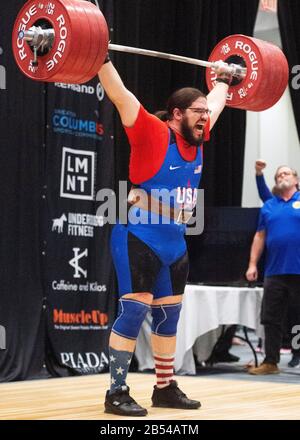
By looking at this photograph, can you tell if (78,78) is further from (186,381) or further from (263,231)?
(263,231)

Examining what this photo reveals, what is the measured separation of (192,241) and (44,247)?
1267mm

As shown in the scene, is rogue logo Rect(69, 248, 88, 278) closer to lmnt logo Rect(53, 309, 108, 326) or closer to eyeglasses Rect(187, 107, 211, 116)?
lmnt logo Rect(53, 309, 108, 326)

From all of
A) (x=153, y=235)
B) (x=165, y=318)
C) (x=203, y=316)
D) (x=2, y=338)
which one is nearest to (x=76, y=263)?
(x=2, y=338)

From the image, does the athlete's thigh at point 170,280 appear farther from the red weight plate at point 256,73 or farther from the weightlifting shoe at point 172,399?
the red weight plate at point 256,73

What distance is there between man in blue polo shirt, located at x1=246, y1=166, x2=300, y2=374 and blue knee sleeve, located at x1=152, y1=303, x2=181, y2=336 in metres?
2.20

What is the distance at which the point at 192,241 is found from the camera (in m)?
6.80

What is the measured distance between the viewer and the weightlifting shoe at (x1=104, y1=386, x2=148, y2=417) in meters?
4.00

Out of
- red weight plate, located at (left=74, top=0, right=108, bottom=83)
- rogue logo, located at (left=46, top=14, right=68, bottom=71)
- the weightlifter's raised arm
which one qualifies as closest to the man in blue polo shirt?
the weightlifter's raised arm

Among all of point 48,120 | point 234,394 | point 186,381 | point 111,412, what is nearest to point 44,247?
point 48,120

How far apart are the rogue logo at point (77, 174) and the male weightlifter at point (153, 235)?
2.14 meters

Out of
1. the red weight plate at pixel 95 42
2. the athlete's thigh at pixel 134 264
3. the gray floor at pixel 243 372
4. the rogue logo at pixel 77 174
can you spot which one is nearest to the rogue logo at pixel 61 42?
the red weight plate at pixel 95 42

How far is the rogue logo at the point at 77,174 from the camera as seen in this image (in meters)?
6.34

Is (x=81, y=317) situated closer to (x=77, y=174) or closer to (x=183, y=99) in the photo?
(x=77, y=174)

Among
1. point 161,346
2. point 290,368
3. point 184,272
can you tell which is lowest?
point 290,368
